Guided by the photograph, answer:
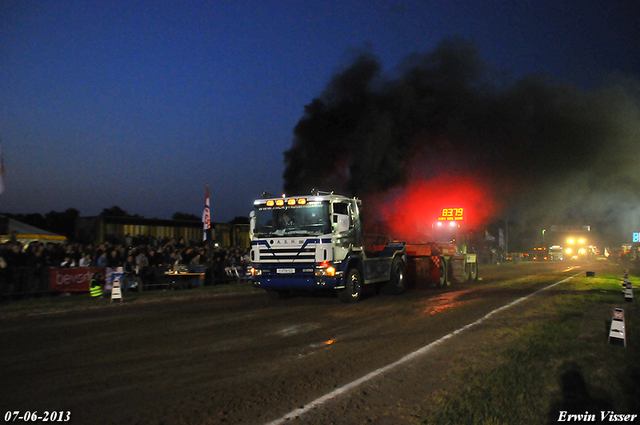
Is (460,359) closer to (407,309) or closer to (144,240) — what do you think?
(407,309)

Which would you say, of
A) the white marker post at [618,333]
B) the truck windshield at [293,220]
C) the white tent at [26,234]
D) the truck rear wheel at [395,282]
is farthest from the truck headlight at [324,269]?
the white tent at [26,234]

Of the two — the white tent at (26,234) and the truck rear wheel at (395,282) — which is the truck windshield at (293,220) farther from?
the white tent at (26,234)

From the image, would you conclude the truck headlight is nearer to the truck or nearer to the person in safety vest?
the truck

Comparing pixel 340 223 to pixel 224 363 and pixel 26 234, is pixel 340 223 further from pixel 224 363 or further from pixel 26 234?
pixel 26 234

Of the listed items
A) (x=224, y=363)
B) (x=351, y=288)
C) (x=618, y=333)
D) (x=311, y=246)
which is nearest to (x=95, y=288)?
(x=311, y=246)

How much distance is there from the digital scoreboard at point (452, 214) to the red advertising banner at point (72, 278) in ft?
50.0

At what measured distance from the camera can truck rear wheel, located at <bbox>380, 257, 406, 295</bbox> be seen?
15.6 metres

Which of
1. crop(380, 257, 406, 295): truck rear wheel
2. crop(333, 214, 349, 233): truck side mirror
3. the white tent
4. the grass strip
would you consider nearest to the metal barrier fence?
crop(380, 257, 406, 295): truck rear wheel

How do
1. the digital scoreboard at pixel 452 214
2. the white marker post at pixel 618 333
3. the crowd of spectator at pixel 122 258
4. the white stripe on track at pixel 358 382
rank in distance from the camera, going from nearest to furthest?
the white stripe on track at pixel 358 382, the white marker post at pixel 618 333, the crowd of spectator at pixel 122 258, the digital scoreboard at pixel 452 214

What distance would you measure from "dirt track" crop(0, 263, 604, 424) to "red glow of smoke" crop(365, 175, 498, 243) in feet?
33.5

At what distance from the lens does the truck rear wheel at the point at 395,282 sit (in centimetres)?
1557

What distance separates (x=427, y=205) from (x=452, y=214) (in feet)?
17.0

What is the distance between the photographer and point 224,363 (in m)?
6.45

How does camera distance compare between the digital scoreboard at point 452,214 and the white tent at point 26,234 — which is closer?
the white tent at point 26,234
